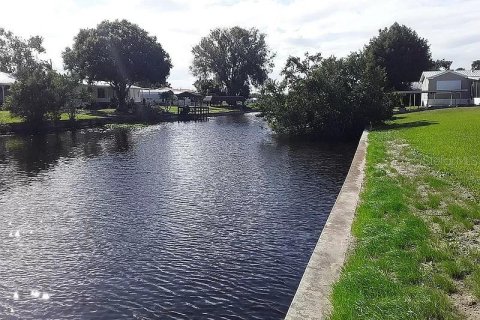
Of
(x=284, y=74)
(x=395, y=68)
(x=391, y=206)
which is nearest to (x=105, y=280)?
(x=391, y=206)

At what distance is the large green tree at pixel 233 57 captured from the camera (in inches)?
4306

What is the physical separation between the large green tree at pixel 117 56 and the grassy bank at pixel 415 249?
5959 centimetres

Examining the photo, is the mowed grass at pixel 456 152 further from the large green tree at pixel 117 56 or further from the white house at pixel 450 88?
the large green tree at pixel 117 56

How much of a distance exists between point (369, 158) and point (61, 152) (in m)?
21.7

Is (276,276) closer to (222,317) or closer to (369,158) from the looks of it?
(222,317)

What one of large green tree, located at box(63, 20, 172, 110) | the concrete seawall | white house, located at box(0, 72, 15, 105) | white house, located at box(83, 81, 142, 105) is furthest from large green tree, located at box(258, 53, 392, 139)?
white house, located at box(83, 81, 142, 105)

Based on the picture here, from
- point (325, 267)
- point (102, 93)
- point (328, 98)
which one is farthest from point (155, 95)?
point (325, 267)

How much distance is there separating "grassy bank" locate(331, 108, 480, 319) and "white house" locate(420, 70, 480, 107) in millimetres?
57775

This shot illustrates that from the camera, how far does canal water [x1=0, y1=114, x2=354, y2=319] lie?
8695 millimetres

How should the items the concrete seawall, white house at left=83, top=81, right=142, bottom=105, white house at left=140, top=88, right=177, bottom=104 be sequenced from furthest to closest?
white house at left=140, top=88, right=177, bottom=104 < white house at left=83, top=81, right=142, bottom=105 < the concrete seawall

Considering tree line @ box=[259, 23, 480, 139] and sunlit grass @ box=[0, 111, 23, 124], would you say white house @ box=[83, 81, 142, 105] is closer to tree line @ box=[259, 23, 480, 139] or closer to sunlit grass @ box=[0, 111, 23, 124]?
sunlit grass @ box=[0, 111, 23, 124]

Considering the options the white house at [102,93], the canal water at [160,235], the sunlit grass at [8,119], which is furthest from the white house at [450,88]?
the sunlit grass at [8,119]

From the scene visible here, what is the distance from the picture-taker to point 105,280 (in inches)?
382

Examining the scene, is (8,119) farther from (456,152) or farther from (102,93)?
(456,152)
